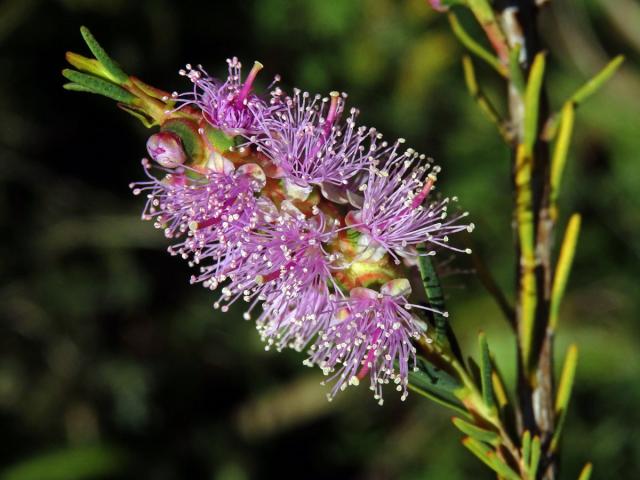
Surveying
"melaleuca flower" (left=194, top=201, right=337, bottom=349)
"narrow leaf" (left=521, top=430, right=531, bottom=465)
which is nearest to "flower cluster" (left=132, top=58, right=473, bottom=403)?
"melaleuca flower" (left=194, top=201, right=337, bottom=349)

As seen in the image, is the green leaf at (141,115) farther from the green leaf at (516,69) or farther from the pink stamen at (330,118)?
the green leaf at (516,69)

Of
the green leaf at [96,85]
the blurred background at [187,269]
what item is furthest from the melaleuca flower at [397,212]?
the blurred background at [187,269]

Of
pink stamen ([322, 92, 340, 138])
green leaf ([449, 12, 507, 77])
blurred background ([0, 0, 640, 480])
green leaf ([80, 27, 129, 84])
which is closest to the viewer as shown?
green leaf ([80, 27, 129, 84])

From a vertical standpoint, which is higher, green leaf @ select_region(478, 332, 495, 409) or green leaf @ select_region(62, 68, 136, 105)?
green leaf @ select_region(62, 68, 136, 105)

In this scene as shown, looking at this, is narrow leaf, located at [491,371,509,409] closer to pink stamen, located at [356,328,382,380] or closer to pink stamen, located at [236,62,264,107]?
pink stamen, located at [356,328,382,380]

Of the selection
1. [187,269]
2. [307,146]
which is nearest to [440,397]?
[307,146]

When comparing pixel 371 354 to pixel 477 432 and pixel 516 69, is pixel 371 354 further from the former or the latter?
pixel 516 69
